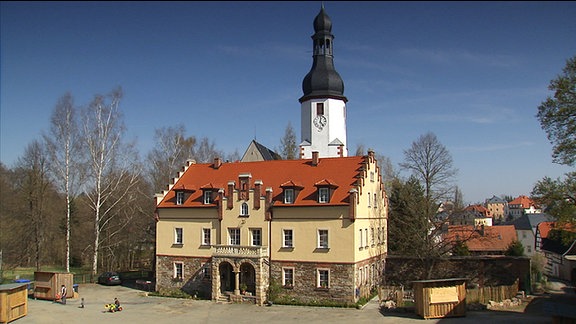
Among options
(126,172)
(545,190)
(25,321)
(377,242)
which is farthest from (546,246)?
(25,321)

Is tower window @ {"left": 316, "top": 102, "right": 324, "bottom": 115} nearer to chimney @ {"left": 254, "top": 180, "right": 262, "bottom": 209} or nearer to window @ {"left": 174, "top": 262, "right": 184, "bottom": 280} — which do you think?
chimney @ {"left": 254, "top": 180, "right": 262, "bottom": 209}

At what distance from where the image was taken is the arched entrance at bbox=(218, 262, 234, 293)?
114 ft

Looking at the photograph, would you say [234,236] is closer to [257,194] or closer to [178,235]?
[257,194]

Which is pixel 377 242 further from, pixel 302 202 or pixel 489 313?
pixel 489 313

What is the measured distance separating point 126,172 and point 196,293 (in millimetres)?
18784

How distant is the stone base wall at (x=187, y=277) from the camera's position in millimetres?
35781

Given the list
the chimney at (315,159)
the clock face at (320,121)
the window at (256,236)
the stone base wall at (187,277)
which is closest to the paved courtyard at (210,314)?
the stone base wall at (187,277)

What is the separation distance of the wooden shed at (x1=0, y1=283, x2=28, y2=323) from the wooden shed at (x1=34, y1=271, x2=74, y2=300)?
15.8 feet

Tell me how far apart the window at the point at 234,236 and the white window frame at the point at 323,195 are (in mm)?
6578

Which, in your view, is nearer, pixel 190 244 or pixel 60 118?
pixel 190 244

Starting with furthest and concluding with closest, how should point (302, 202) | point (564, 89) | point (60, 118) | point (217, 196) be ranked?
point (60, 118) → point (217, 196) → point (302, 202) → point (564, 89)

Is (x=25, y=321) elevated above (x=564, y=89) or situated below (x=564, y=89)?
below

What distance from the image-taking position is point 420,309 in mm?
27797

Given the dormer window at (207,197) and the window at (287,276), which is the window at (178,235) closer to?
the dormer window at (207,197)
